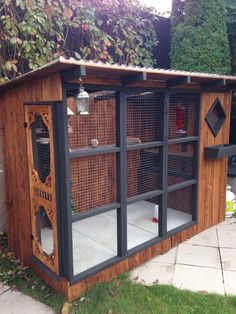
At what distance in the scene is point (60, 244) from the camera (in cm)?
275

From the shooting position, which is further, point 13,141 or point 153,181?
point 153,181

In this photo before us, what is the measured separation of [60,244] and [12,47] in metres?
2.69

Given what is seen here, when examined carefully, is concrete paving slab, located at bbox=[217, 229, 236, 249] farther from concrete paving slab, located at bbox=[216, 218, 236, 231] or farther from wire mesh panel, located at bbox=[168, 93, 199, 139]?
wire mesh panel, located at bbox=[168, 93, 199, 139]

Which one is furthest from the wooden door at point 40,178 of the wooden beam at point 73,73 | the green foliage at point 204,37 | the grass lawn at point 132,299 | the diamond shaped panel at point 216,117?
the green foliage at point 204,37

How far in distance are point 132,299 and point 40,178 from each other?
1.52 metres

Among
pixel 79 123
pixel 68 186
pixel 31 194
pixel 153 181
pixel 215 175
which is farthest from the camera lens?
pixel 215 175

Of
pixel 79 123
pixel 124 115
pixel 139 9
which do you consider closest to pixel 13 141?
pixel 79 123

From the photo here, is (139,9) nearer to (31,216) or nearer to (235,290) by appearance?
(31,216)

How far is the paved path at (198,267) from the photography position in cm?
303

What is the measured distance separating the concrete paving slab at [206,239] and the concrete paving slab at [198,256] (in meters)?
0.11

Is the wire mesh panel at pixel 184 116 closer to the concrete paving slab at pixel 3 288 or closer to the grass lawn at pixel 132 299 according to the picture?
the grass lawn at pixel 132 299

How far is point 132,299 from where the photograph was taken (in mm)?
2781

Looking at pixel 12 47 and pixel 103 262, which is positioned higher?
pixel 12 47

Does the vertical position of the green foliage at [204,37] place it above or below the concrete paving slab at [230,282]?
above
